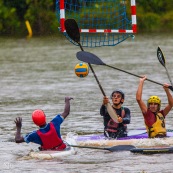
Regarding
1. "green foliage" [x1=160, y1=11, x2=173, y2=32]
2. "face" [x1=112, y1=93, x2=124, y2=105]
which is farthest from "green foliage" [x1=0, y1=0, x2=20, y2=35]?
"face" [x1=112, y1=93, x2=124, y2=105]

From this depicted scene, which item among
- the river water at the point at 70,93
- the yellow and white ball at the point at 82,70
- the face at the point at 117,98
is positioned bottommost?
the river water at the point at 70,93

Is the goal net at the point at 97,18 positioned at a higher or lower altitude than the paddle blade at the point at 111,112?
higher

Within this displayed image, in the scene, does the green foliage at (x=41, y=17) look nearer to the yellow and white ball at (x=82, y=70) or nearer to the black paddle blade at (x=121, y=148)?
the yellow and white ball at (x=82, y=70)

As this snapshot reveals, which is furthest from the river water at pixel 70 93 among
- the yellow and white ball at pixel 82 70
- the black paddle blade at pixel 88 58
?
the black paddle blade at pixel 88 58

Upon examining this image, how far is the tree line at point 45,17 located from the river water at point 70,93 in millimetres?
15124

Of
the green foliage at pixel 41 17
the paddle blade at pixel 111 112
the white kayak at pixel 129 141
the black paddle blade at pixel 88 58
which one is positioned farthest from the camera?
the green foliage at pixel 41 17

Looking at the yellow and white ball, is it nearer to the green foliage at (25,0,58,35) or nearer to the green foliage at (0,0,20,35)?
the green foliage at (25,0,58,35)

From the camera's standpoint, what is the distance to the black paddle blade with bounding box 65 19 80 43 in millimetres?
13227

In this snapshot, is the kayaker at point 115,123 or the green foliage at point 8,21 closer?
the kayaker at point 115,123

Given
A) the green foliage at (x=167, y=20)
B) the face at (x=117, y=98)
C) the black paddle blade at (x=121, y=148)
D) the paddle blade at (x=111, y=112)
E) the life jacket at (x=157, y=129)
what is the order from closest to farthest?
the black paddle blade at (x=121, y=148) → the paddle blade at (x=111, y=112) → the life jacket at (x=157, y=129) → the face at (x=117, y=98) → the green foliage at (x=167, y=20)

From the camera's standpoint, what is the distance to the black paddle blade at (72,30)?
43.4 ft

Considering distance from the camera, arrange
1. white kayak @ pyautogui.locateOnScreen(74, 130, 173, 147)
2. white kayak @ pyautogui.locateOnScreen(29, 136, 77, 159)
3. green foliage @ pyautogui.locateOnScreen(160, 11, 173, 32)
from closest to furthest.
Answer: white kayak @ pyautogui.locateOnScreen(29, 136, 77, 159) < white kayak @ pyautogui.locateOnScreen(74, 130, 173, 147) < green foliage @ pyautogui.locateOnScreen(160, 11, 173, 32)

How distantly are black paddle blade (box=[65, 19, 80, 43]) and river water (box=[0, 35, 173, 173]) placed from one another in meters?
1.98

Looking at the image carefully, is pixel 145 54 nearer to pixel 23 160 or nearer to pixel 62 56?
pixel 62 56
